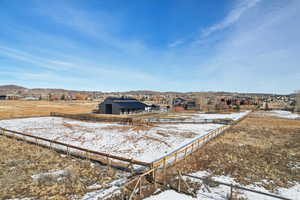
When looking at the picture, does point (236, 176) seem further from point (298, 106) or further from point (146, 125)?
point (298, 106)

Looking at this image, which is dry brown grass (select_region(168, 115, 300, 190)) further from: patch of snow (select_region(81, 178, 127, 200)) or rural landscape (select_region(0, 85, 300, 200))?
patch of snow (select_region(81, 178, 127, 200))

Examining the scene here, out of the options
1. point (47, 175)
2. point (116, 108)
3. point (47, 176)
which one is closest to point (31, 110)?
point (116, 108)

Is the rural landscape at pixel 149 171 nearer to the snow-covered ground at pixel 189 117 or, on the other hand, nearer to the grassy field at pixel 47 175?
the grassy field at pixel 47 175

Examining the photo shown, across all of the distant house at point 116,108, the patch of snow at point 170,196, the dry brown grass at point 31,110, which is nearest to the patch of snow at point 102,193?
the patch of snow at point 170,196

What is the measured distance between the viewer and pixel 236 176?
8.90 metres

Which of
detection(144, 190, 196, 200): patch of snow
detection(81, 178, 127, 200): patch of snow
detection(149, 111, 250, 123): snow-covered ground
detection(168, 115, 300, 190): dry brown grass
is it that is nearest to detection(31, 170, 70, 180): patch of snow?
detection(81, 178, 127, 200): patch of snow

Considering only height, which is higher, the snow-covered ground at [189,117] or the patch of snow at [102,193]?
the patch of snow at [102,193]

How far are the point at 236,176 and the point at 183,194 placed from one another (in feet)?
12.8

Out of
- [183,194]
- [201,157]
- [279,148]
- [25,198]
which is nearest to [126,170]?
[183,194]

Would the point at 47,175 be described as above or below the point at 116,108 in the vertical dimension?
below

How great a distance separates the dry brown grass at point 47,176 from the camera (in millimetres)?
7184

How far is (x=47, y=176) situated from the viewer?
28.1ft

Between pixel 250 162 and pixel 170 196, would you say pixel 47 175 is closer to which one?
pixel 170 196

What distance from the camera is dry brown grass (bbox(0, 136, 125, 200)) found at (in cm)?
718
